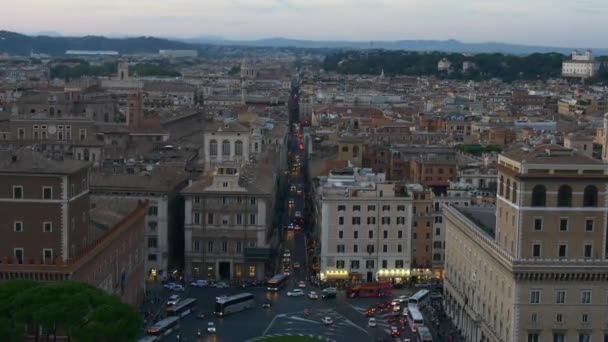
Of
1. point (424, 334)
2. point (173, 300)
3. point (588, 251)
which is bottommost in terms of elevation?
point (173, 300)

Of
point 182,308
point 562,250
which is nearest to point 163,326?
point 182,308

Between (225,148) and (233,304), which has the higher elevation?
(225,148)

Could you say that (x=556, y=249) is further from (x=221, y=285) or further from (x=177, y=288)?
(x=177, y=288)

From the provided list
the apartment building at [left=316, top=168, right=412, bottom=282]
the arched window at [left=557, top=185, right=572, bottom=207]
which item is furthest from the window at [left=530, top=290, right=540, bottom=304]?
the apartment building at [left=316, top=168, right=412, bottom=282]

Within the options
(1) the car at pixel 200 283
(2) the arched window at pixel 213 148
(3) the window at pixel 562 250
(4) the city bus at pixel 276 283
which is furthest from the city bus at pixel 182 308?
(2) the arched window at pixel 213 148

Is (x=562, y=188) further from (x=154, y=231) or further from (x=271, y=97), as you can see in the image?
(x=271, y=97)
